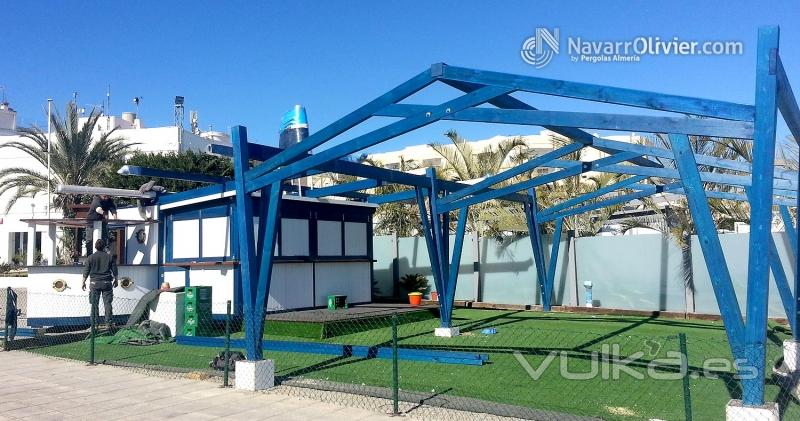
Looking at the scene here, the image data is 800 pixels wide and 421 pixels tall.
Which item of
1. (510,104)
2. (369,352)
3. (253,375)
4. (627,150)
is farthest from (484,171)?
(253,375)

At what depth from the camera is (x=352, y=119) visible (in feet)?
26.3

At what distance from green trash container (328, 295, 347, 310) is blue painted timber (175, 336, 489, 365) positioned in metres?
4.25

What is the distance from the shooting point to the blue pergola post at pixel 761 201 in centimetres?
563

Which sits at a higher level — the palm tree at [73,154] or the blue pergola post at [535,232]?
the palm tree at [73,154]

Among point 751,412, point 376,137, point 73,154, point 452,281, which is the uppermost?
point 73,154

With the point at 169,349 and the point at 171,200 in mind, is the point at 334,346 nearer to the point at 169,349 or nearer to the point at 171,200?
the point at 169,349

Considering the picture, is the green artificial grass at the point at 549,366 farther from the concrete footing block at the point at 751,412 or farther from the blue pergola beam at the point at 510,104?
the blue pergola beam at the point at 510,104

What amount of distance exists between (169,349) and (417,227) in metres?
15.0

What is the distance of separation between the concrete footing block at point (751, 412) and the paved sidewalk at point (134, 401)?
3346mm

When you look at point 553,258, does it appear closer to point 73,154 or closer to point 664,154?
point 664,154

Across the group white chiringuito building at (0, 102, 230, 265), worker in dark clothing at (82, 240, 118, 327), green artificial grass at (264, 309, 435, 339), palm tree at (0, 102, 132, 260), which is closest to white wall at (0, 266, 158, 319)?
worker in dark clothing at (82, 240, 118, 327)

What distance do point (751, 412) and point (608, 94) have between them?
10.5 feet

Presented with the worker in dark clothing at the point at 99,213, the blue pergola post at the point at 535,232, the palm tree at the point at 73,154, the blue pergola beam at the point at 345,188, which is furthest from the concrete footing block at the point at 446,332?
the palm tree at the point at 73,154

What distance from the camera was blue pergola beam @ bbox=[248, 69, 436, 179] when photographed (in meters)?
7.63
